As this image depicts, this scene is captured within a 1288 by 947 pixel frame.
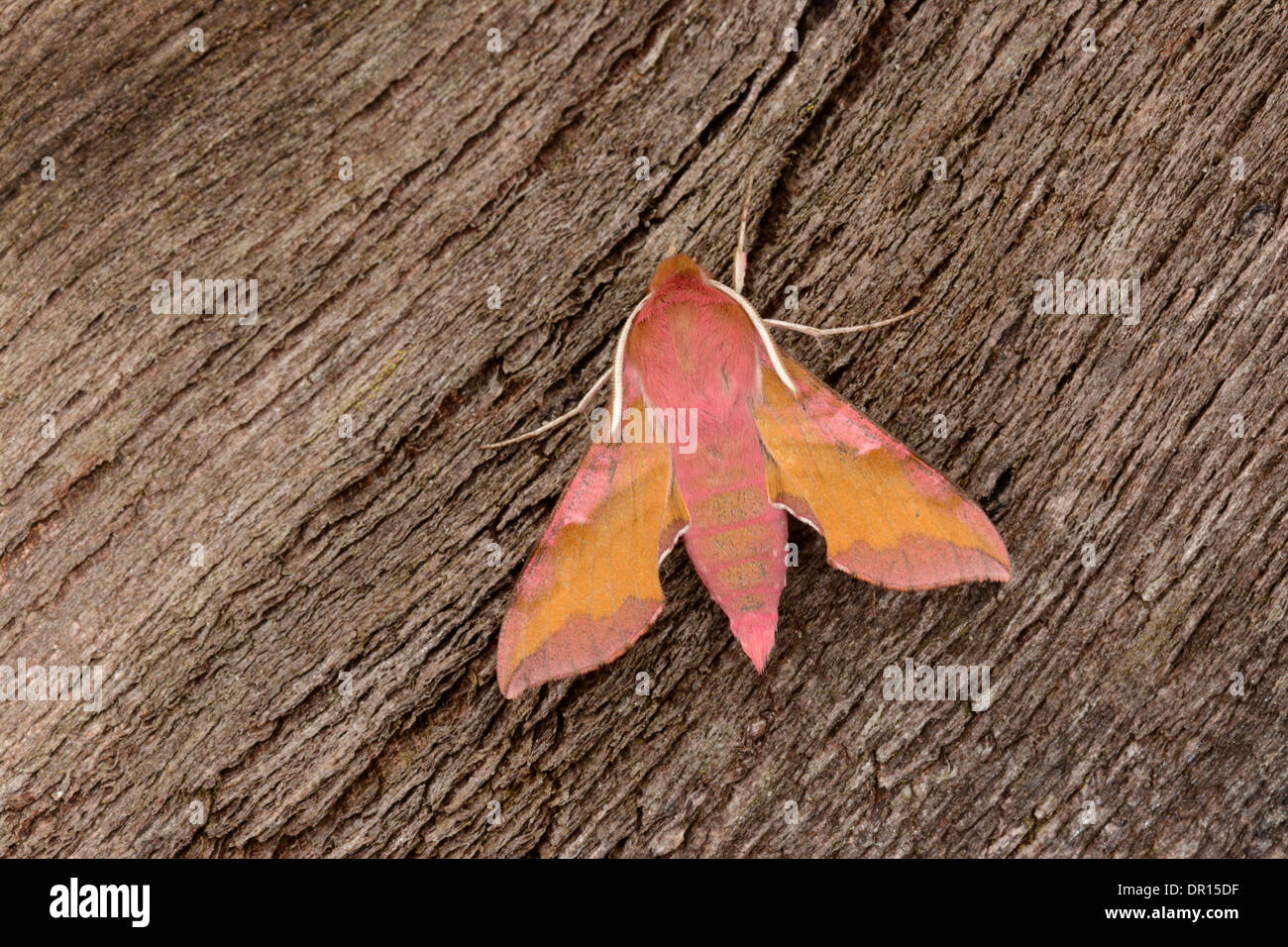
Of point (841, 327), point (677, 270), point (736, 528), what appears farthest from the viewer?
point (841, 327)

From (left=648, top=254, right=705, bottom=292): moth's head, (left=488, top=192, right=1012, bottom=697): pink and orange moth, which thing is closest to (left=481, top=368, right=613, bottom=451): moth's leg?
(left=488, top=192, right=1012, bottom=697): pink and orange moth

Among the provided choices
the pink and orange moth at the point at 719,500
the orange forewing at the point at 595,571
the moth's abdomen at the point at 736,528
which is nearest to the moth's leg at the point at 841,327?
the pink and orange moth at the point at 719,500

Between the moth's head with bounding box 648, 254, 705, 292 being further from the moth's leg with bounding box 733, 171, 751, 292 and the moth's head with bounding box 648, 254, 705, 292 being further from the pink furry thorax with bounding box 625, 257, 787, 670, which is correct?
the moth's leg with bounding box 733, 171, 751, 292

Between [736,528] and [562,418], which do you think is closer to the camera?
[736,528]

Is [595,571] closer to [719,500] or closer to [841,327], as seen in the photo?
→ [719,500]

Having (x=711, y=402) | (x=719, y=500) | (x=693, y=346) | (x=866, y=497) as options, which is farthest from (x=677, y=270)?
(x=866, y=497)

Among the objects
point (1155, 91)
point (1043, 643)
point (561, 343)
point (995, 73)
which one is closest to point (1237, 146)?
point (1155, 91)

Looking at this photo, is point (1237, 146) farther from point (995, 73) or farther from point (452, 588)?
point (452, 588)
